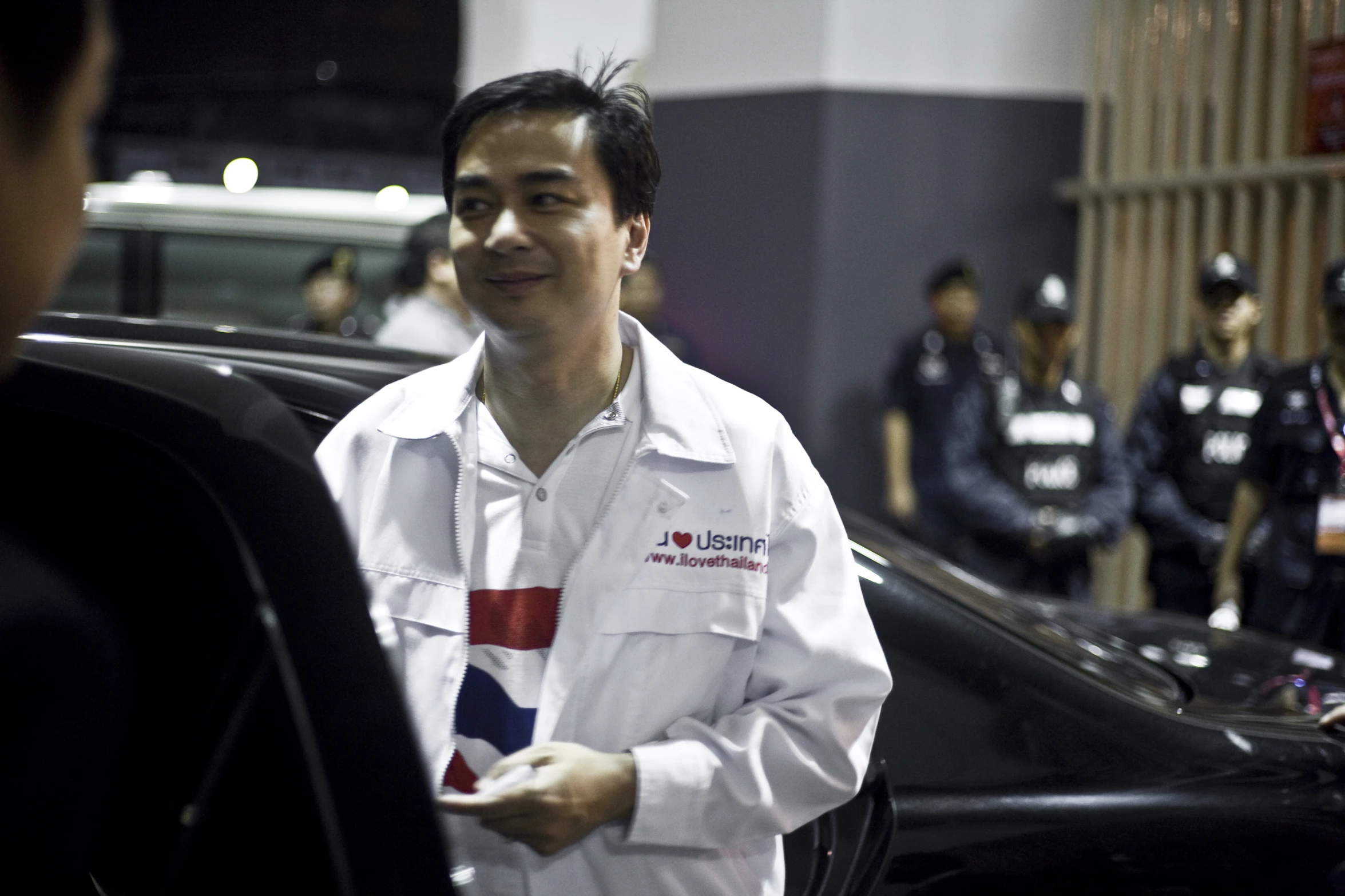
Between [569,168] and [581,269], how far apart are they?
95mm

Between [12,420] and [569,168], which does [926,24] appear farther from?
[12,420]

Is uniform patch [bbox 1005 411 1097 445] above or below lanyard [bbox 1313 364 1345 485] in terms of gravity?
below

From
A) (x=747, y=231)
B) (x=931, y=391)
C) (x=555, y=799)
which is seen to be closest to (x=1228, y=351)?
(x=931, y=391)

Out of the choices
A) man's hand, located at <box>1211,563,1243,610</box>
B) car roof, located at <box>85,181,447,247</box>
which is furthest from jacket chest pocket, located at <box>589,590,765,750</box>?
car roof, located at <box>85,181,447,247</box>

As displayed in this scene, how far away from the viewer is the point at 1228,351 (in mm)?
4262

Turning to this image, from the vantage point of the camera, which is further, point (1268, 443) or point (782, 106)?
point (782, 106)

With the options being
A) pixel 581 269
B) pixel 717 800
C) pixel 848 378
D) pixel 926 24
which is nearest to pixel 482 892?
pixel 717 800

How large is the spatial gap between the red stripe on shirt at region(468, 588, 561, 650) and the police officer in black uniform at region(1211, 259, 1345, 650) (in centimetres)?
258

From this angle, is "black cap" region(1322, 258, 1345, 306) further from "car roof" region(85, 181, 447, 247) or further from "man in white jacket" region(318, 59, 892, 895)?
"car roof" region(85, 181, 447, 247)

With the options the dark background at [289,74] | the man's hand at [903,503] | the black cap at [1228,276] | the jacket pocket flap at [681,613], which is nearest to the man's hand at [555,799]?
Result: the jacket pocket flap at [681,613]

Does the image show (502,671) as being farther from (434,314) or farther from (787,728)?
(434,314)

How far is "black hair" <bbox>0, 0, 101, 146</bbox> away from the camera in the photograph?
615mm

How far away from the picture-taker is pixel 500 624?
125 cm

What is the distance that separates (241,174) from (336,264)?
1638mm
